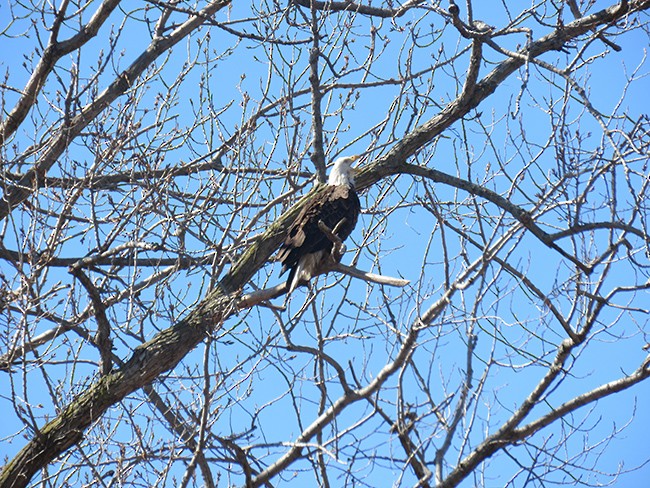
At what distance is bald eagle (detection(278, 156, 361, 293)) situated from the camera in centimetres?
553

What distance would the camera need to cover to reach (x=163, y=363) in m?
4.99

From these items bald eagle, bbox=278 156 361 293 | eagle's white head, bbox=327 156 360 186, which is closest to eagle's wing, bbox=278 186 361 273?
bald eagle, bbox=278 156 361 293

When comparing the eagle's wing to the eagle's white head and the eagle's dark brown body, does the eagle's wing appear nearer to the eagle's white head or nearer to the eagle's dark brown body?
the eagle's dark brown body

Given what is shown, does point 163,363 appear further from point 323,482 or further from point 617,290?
point 617,290

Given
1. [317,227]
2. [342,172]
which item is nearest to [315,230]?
[317,227]

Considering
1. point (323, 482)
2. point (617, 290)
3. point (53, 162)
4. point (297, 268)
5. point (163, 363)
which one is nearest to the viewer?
A: point (323, 482)

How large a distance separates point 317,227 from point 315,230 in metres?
0.02

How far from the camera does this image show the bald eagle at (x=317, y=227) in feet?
18.1

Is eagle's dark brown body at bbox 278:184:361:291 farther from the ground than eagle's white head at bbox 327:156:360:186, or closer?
closer

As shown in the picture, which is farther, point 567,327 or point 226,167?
point 226,167

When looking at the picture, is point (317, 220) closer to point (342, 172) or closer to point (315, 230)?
point (315, 230)

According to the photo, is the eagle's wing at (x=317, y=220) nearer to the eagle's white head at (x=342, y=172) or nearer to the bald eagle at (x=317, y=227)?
the bald eagle at (x=317, y=227)

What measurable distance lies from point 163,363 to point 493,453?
5.67ft

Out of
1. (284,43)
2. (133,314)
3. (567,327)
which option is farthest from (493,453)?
(284,43)
